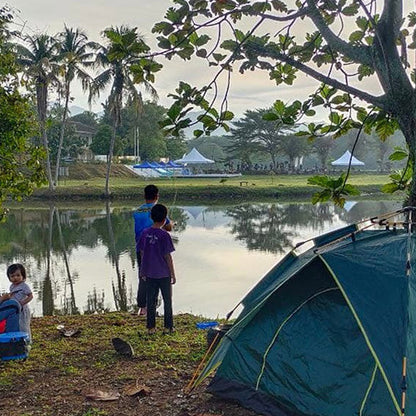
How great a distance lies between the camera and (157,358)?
5.09m

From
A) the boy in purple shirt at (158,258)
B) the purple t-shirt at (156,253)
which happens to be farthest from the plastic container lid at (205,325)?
the purple t-shirt at (156,253)

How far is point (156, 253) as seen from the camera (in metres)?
5.69

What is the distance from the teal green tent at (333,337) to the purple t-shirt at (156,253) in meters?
1.57

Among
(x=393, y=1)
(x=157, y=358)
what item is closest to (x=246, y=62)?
(x=393, y=1)

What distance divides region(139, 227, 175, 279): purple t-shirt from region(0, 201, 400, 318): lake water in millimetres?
2817

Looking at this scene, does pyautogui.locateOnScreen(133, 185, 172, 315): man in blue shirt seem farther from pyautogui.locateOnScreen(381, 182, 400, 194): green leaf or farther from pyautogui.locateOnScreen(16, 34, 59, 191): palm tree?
pyautogui.locateOnScreen(16, 34, 59, 191): palm tree

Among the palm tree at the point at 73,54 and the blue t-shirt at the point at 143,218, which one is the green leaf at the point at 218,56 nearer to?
the blue t-shirt at the point at 143,218

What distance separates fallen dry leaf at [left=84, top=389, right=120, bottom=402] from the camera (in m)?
4.20

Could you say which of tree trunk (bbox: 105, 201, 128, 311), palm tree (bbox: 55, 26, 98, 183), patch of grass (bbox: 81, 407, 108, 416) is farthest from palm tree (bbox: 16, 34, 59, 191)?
patch of grass (bbox: 81, 407, 108, 416)

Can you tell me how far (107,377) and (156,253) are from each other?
1465 mm

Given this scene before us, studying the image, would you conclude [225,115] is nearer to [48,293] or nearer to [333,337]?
[333,337]

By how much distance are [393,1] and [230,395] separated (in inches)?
120

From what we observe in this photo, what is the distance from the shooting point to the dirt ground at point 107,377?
13.3 feet

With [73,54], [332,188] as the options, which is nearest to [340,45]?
[332,188]
